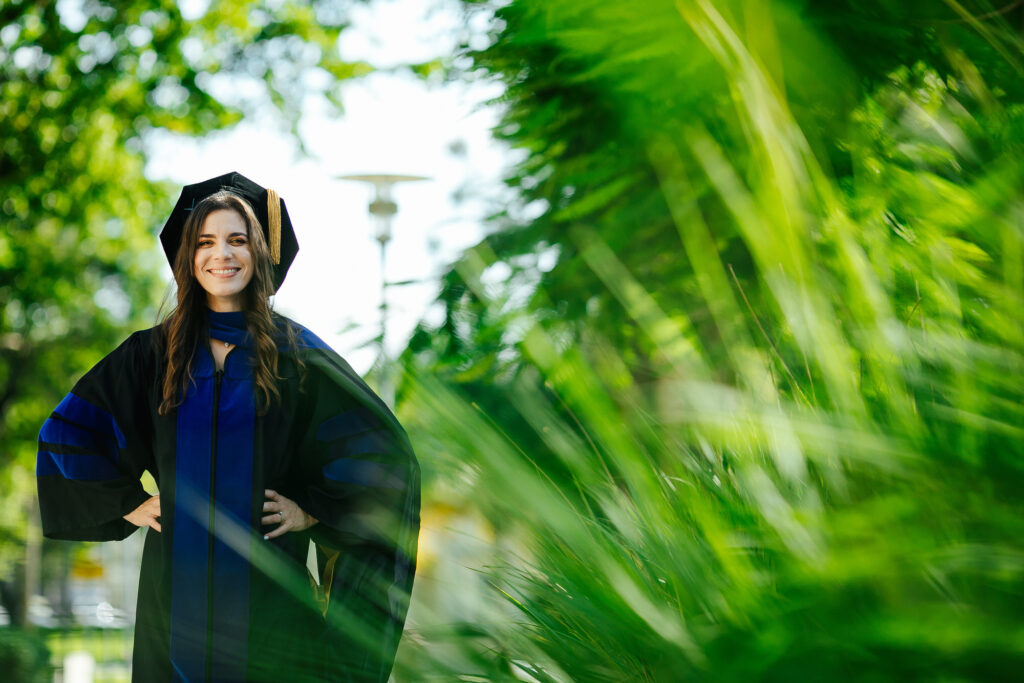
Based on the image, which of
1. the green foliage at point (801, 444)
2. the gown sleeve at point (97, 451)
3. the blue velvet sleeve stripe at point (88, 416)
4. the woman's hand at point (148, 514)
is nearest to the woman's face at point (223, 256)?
the gown sleeve at point (97, 451)

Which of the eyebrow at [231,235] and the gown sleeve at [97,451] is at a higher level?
the eyebrow at [231,235]

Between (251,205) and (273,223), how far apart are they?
0.18ft

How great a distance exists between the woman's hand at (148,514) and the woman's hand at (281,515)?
0.21m

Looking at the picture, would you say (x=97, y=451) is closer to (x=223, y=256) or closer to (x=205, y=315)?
(x=205, y=315)

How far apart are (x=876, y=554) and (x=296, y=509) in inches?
→ 55.3

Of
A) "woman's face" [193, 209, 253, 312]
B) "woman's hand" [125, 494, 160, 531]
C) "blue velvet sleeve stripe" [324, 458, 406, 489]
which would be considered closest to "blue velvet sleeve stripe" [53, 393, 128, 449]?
"woman's hand" [125, 494, 160, 531]

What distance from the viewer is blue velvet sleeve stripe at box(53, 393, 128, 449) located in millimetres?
1666

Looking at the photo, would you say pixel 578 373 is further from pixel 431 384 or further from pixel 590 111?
pixel 590 111

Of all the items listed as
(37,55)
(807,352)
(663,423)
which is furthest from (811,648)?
(37,55)

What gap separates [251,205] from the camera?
177 centimetres

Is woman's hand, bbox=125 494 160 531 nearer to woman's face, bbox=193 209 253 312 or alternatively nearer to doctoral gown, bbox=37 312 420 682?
doctoral gown, bbox=37 312 420 682

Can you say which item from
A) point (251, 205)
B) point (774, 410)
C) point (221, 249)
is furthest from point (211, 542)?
point (774, 410)

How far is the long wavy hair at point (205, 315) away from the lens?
5.51 ft

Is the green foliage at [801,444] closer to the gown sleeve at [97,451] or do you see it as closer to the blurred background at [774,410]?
the blurred background at [774,410]
